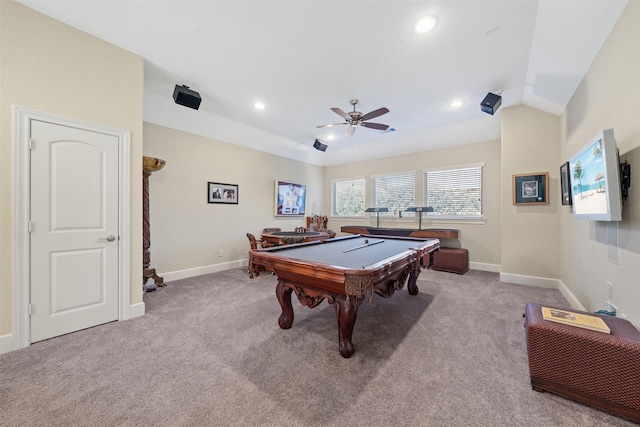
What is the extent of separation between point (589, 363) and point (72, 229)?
4.33 m

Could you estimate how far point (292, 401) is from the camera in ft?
5.18

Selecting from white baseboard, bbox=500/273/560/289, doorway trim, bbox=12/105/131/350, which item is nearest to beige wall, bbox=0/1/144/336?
doorway trim, bbox=12/105/131/350

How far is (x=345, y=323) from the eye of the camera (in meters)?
2.06

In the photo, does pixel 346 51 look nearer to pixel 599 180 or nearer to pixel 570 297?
pixel 599 180

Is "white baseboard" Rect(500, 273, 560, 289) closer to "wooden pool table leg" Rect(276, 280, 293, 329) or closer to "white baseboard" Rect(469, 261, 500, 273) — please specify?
"white baseboard" Rect(469, 261, 500, 273)

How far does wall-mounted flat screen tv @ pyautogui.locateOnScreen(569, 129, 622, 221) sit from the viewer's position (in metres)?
1.76

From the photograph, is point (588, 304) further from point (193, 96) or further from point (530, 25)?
point (193, 96)

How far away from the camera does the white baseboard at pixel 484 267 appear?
4.93 m

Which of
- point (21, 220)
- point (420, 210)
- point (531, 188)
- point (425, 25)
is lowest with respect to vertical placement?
point (21, 220)

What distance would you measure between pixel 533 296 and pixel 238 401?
4.04 meters

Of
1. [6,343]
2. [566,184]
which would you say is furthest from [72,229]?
[566,184]

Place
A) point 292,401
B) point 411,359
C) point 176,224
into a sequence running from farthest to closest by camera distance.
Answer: point 176,224 → point 411,359 → point 292,401

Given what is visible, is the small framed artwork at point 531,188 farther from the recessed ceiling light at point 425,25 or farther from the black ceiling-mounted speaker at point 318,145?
the black ceiling-mounted speaker at point 318,145

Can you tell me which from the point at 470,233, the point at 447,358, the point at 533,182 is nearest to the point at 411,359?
the point at 447,358
